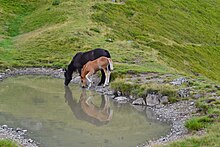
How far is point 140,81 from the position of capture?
88.8ft

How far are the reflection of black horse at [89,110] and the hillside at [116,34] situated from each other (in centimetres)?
598

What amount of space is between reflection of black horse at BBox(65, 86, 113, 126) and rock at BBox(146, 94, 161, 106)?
2.12 metres

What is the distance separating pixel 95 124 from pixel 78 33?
25.9 metres

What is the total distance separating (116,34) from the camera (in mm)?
50531

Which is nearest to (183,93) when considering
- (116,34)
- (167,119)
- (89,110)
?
(167,119)

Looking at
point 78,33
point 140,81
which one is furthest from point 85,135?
point 78,33

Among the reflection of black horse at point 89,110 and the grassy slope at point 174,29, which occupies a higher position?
the grassy slope at point 174,29

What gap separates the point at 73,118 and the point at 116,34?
29584mm

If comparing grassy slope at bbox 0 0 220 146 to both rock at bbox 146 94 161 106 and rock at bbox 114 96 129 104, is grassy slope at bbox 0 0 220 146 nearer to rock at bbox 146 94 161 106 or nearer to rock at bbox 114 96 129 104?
rock at bbox 114 96 129 104

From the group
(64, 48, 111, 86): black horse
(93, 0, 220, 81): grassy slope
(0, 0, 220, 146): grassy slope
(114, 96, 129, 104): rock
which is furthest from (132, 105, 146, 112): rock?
(93, 0, 220, 81): grassy slope

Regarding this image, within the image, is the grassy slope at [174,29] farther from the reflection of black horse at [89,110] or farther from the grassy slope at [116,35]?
the reflection of black horse at [89,110]

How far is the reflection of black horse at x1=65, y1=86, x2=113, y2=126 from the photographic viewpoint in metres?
21.8

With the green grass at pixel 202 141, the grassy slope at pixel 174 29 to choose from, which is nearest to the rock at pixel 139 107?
the green grass at pixel 202 141

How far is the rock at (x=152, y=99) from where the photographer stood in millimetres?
23714
